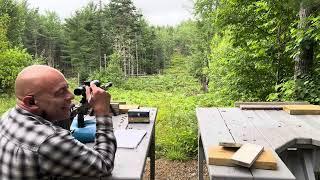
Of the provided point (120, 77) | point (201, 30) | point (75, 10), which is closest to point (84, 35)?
point (75, 10)

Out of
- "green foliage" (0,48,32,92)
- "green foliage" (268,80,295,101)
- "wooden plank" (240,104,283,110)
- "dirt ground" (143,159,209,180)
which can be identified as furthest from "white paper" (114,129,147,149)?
"green foliage" (0,48,32,92)

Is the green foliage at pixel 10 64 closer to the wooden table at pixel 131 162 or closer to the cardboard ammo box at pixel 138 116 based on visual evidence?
the cardboard ammo box at pixel 138 116

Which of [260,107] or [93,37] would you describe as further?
[93,37]

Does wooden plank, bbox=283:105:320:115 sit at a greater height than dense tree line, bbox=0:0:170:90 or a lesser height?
lesser

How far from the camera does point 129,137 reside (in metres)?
2.29

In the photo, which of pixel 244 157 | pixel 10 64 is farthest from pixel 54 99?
pixel 10 64

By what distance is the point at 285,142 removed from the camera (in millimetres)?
2258

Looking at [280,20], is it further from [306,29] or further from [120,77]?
[120,77]

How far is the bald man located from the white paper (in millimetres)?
441

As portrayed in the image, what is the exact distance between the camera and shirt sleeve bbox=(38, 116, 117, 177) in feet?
4.69

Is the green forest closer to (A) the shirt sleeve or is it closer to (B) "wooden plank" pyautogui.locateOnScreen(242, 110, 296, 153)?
(B) "wooden plank" pyautogui.locateOnScreen(242, 110, 296, 153)

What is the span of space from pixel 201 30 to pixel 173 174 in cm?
1959

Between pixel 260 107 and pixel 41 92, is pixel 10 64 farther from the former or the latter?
pixel 41 92

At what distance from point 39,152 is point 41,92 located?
265 millimetres
